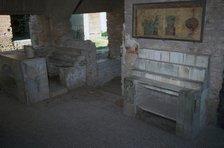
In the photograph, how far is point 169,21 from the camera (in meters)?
5.46

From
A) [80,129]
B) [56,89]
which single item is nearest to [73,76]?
[56,89]

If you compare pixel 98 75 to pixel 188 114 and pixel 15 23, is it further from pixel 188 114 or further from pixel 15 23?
pixel 15 23

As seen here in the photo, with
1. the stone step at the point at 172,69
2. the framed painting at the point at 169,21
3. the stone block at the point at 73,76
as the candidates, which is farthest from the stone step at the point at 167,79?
the stone block at the point at 73,76

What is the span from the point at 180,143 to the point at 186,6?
2950 mm

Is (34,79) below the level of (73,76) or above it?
above

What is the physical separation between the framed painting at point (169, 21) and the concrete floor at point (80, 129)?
86.4 inches

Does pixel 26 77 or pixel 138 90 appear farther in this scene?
pixel 26 77

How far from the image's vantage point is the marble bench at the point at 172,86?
4.91 meters

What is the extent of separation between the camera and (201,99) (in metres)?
5.03

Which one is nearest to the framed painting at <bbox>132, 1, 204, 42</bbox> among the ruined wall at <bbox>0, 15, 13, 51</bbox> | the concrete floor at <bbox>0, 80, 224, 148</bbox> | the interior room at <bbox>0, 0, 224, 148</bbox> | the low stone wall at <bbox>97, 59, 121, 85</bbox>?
the interior room at <bbox>0, 0, 224, 148</bbox>

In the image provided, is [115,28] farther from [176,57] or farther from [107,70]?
[176,57]

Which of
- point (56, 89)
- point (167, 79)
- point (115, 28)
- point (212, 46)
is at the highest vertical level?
point (115, 28)

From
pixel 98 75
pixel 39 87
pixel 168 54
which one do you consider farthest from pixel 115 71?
pixel 168 54

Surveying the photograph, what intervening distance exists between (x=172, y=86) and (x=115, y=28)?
599 cm
